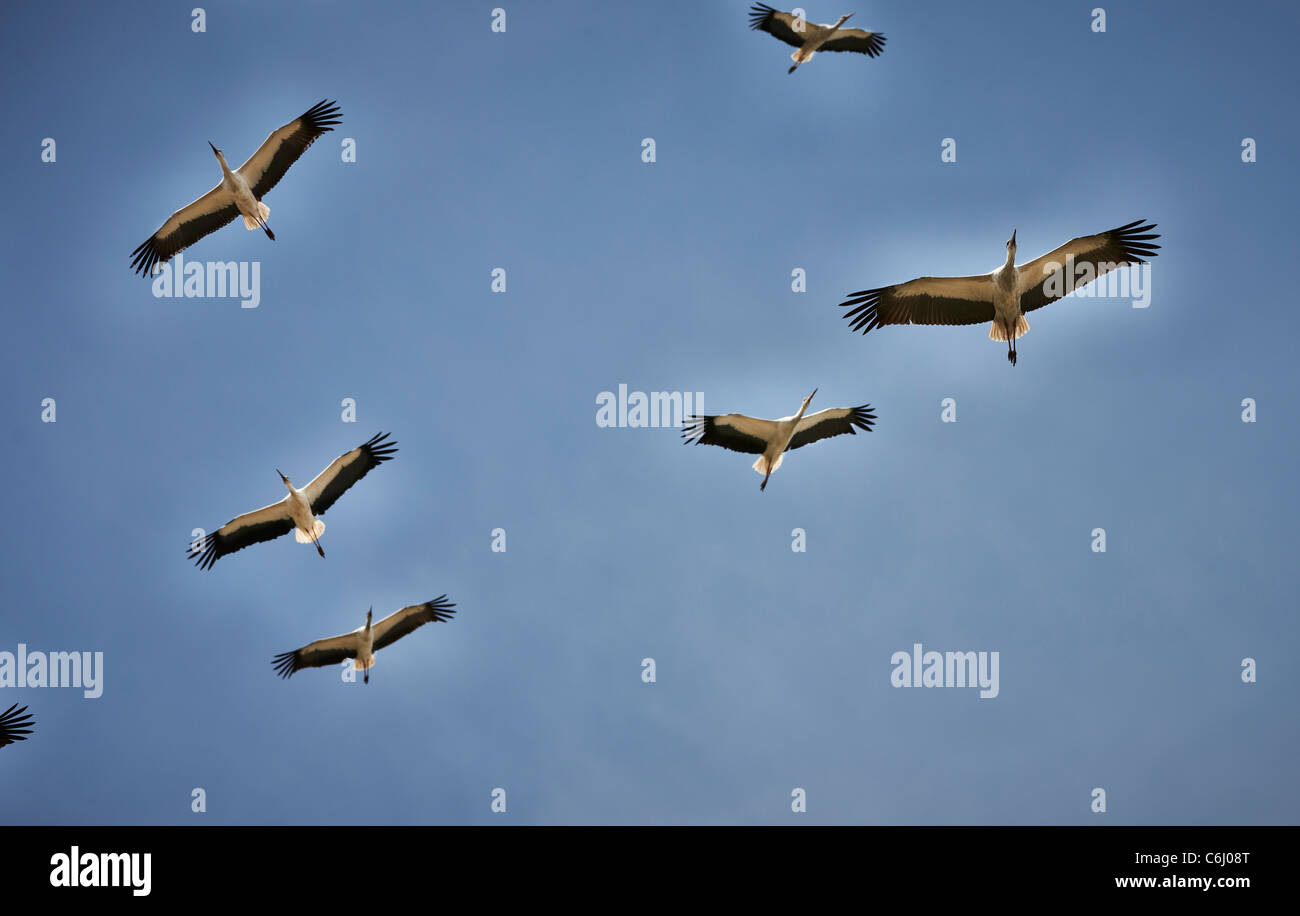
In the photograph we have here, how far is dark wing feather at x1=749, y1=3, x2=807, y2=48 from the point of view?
1886cm

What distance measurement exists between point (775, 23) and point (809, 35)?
2.05 ft

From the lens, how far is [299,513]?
17.2 meters

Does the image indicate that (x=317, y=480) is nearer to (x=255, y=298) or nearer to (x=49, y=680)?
(x=255, y=298)

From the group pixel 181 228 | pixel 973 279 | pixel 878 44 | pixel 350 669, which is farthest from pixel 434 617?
pixel 878 44

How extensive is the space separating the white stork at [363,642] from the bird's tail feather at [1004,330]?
9.36 metres

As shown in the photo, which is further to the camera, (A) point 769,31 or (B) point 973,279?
(A) point 769,31

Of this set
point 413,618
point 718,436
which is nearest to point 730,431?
point 718,436

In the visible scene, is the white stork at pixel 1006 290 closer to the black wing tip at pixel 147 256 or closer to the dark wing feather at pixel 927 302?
the dark wing feather at pixel 927 302

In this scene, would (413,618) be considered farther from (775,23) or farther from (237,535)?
(775,23)

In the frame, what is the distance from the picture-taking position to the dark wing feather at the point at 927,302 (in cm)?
1486

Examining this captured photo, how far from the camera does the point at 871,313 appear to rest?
49.2 ft

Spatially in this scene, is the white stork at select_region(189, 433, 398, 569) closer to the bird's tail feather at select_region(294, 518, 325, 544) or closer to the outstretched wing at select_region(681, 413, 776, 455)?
the bird's tail feather at select_region(294, 518, 325, 544)

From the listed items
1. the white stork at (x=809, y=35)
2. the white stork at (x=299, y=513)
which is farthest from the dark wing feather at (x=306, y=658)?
the white stork at (x=809, y=35)
